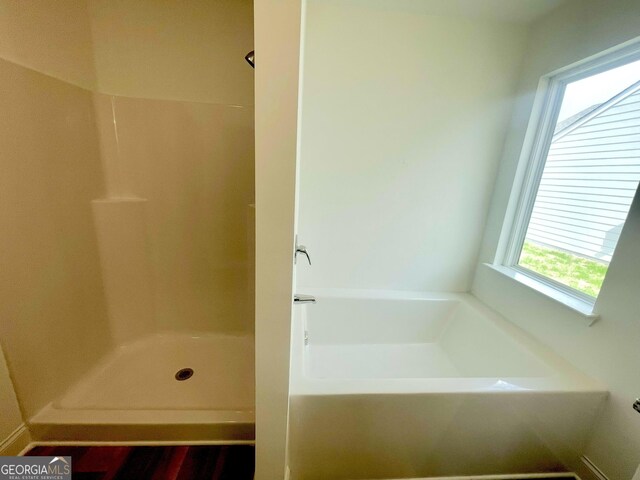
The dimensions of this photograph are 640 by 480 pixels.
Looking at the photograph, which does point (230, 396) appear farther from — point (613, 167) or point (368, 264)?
point (613, 167)

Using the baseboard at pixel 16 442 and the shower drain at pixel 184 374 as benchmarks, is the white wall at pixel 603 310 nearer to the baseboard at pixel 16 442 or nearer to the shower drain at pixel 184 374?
the shower drain at pixel 184 374

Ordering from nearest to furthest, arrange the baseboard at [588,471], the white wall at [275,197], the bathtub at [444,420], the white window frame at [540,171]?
1. the white wall at [275,197]
2. the bathtub at [444,420]
3. the baseboard at [588,471]
4. the white window frame at [540,171]

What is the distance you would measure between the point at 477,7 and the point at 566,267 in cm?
154

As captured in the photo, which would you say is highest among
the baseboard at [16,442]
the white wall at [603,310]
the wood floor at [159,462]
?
the white wall at [603,310]

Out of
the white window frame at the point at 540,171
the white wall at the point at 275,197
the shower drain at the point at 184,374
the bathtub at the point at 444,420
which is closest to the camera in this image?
the white wall at the point at 275,197

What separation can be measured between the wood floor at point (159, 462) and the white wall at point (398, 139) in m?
1.02

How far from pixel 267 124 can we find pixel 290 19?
0.22 meters

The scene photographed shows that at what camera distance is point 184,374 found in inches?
60.3

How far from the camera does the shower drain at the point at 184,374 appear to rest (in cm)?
150

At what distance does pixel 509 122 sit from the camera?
1646 mm

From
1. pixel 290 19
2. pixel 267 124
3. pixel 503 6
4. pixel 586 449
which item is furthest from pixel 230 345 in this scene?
pixel 503 6

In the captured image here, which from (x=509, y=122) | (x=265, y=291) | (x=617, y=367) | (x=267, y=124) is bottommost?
(x=617, y=367)

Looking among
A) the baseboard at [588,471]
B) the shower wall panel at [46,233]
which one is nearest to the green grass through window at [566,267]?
the baseboard at [588,471]

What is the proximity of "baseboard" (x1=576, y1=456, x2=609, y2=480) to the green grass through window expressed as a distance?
747mm
